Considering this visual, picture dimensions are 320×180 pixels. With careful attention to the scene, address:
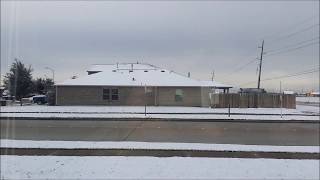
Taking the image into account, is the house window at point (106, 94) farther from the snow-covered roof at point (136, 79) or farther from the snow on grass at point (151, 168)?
the snow on grass at point (151, 168)

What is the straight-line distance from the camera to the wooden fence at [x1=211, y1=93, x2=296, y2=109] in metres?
43.8

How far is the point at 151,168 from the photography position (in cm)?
966

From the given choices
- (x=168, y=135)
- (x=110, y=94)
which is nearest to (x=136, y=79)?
(x=110, y=94)

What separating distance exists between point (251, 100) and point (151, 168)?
36.6m

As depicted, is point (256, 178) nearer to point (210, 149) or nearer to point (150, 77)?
point (210, 149)

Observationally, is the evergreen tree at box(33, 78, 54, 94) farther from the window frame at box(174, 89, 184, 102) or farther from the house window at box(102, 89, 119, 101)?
the window frame at box(174, 89, 184, 102)

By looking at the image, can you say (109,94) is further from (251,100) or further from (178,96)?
(251,100)

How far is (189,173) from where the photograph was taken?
30.3 feet

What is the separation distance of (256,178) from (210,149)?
148 inches

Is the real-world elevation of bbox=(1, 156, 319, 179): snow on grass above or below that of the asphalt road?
below

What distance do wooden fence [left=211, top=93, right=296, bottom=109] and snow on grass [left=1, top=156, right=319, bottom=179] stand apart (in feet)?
108

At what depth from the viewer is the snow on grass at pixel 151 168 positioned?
8.98m

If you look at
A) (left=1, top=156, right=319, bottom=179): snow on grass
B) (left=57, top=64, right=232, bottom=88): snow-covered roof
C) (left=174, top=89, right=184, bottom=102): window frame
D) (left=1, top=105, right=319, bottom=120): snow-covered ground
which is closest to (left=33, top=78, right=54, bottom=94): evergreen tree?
(left=57, top=64, right=232, bottom=88): snow-covered roof

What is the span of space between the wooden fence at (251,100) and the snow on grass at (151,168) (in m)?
32.9
